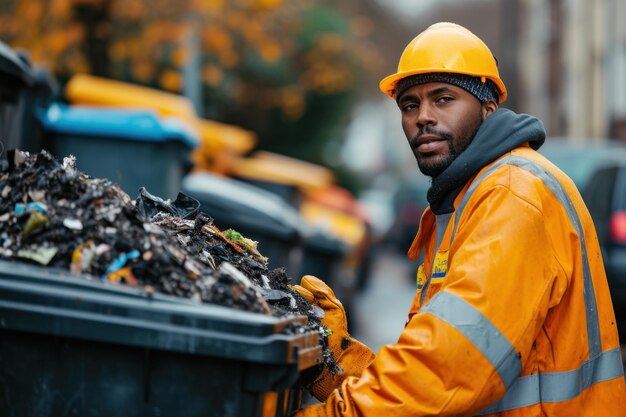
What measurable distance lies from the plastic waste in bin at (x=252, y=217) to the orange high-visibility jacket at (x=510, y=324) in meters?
4.78

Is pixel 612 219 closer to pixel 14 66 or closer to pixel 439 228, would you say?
pixel 14 66

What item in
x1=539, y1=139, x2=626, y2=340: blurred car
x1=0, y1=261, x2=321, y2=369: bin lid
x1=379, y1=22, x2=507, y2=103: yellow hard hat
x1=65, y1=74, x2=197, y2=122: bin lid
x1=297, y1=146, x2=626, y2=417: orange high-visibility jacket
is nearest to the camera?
x1=0, y1=261, x2=321, y2=369: bin lid

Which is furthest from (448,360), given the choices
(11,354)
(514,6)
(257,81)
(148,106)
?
(257,81)

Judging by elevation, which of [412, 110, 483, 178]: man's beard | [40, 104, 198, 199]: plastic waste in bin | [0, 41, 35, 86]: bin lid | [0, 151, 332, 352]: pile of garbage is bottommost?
[40, 104, 198, 199]: plastic waste in bin

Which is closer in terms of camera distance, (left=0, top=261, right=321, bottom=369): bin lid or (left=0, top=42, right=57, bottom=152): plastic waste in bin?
(left=0, top=261, right=321, bottom=369): bin lid

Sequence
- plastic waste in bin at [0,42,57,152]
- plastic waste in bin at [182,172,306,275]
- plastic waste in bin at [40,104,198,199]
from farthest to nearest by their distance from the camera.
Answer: plastic waste in bin at [182,172,306,275], plastic waste in bin at [40,104,198,199], plastic waste in bin at [0,42,57,152]

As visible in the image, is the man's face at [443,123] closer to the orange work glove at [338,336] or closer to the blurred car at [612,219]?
the orange work glove at [338,336]

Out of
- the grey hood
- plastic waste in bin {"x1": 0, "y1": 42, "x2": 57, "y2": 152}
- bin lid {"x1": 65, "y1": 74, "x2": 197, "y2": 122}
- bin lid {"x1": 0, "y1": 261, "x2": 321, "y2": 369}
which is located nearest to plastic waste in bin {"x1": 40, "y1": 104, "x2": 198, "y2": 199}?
plastic waste in bin {"x1": 0, "y1": 42, "x2": 57, "y2": 152}

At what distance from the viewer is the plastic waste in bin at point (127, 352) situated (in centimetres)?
248

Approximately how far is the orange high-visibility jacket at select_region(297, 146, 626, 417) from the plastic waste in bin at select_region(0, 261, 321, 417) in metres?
0.31

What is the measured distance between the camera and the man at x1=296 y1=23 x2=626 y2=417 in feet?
8.59

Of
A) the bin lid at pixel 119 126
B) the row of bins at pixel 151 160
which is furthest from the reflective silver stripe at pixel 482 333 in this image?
the bin lid at pixel 119 126

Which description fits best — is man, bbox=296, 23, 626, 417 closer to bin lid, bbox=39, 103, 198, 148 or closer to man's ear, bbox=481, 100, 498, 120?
man's ear, bbox=481, 100, 498, 120

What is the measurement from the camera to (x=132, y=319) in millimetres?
2484
